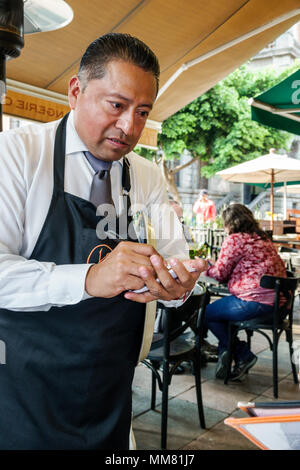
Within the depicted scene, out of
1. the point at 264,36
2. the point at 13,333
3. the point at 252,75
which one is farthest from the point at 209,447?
the point at 252,75

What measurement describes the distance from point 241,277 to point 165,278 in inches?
138

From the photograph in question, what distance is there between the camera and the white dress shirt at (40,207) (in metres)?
1.13

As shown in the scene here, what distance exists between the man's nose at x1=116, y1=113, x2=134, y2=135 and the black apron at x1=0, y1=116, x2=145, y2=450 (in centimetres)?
25

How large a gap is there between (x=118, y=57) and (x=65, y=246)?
1.88ft

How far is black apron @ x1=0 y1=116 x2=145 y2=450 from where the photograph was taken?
1.31 meters

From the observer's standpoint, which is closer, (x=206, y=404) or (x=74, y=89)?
(x=74, y=89)

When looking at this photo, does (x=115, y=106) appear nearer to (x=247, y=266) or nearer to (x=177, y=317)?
(x=177, y=317)

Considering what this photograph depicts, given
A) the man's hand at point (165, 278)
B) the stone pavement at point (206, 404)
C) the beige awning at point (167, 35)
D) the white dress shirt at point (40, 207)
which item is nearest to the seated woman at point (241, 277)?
the stone pavement at point (206, 404)

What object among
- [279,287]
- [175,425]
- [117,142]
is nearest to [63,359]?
[117,142]

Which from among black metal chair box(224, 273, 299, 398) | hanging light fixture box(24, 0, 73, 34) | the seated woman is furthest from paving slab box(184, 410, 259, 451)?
hanging light fixture box(24, 0, 73, 34)

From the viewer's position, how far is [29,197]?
1289 millimetres

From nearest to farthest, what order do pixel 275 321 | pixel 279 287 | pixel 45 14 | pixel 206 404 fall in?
pixel 45 14 → pixel 206 404 → pixel 279 287 → pixel 275 321

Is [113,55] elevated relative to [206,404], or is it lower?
elevated

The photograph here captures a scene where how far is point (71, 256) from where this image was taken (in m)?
1.33
